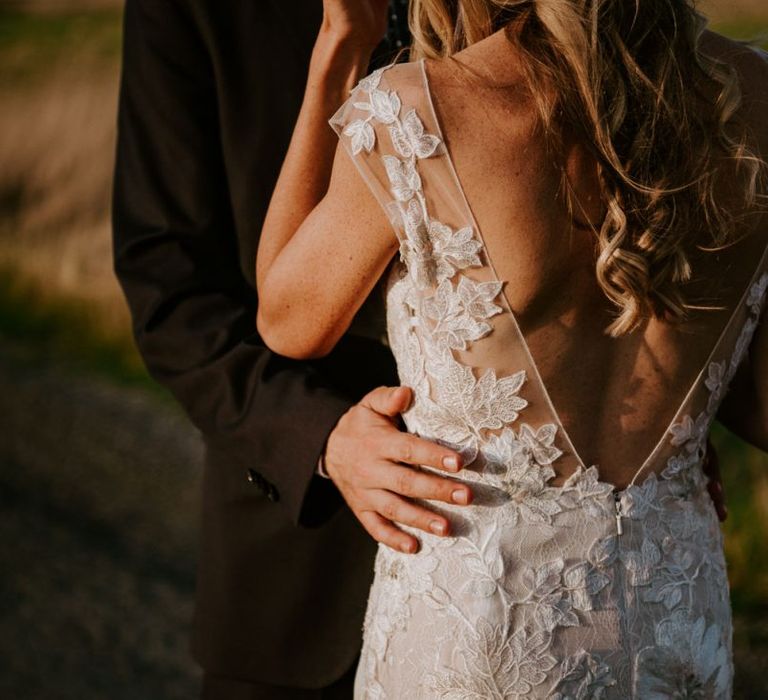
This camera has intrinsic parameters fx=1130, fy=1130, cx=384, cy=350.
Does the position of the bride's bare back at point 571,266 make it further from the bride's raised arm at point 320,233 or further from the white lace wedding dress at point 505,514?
the bride's raised arm at point 320,233

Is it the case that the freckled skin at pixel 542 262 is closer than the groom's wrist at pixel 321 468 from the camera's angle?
Yes

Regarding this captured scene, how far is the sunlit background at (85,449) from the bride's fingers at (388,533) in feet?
3.35

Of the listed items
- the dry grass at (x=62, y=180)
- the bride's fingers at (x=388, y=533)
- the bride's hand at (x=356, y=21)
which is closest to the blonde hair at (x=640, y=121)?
the bride's hand at (x=356, y=21)

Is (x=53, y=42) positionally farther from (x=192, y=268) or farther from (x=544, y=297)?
(x=544, y=297)

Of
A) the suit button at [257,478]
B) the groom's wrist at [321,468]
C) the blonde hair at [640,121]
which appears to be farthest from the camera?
the suit button at [257,478]

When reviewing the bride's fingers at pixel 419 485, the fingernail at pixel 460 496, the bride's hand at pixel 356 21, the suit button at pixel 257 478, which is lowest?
the suit button at pixel 257 478

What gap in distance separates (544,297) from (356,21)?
0.58 metres

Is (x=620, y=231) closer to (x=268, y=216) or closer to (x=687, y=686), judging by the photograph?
(x=268, y=216)

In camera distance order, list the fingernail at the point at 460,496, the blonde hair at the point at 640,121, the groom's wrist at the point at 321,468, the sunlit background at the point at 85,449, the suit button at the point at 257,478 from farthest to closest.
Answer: the sunlit background at the point at 85,449 < the suit button at the point at 257,478 < the groom's wrist at the point at 321,468 < the fingernail at the point at 460,496 < the blonde hair at the point at 640,121

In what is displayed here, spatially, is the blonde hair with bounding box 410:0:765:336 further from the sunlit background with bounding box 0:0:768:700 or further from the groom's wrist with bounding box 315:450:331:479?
the groom's wrist with bounding box 315:450:331:479

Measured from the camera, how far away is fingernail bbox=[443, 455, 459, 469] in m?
1.75

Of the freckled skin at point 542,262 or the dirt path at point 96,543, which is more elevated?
the freckled skin at point 542,262

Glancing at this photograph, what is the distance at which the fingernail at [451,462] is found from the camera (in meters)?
1.75

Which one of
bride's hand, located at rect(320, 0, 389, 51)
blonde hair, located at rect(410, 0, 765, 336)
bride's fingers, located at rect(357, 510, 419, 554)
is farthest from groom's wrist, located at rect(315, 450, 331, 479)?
bride's hand, located at rect(320, 0, 389, 51)
